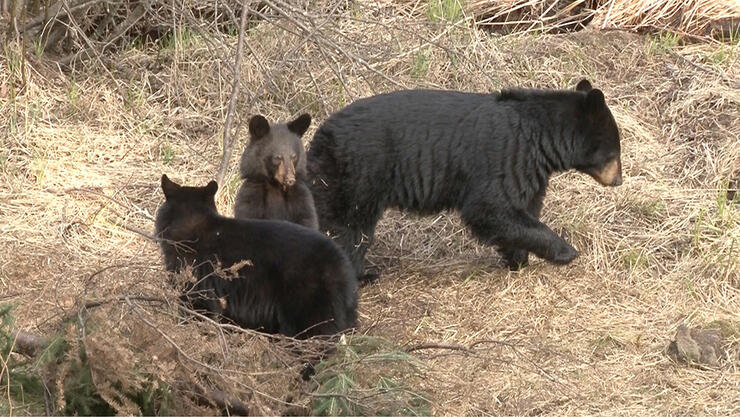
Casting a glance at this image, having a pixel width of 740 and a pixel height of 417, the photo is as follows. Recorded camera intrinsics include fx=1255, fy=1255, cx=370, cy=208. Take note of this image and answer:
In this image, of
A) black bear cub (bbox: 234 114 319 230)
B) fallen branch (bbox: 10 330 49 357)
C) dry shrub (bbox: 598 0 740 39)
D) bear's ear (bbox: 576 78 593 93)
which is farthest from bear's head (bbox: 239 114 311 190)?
dry shrub (bbox: 598 0 740 39)

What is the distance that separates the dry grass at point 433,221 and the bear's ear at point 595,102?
0.86m

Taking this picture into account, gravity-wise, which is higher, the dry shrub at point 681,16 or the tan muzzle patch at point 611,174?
the dry shrub at point 681,16

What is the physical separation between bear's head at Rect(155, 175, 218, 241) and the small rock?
2.64m

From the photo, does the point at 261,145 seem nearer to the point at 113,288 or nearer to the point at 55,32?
the point at 113,288

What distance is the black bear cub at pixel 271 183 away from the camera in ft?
23.1

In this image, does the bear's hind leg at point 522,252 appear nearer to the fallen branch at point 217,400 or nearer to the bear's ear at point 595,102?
the bear's ear at point 595,102

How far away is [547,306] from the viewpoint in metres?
7.64

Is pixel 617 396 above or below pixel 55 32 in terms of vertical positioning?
below

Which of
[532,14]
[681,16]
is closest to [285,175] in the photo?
[532,14]

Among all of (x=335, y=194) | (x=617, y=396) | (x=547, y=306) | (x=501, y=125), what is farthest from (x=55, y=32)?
(x=617, y=396)

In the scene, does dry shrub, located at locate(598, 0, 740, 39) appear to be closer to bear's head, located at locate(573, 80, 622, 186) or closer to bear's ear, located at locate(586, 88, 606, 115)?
bear's head, located at locate(573, 80, 622, 186)

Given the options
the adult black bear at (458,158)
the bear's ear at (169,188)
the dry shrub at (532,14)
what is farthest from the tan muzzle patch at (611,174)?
the bear's ear at (169,188)

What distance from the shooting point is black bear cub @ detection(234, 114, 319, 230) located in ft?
23.1

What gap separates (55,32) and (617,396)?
227 inches
